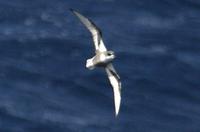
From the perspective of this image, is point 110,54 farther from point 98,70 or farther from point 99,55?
point 98,70

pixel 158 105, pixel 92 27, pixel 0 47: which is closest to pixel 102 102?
pixel 158 105

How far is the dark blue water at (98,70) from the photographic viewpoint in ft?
533

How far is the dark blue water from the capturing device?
16250 centimetres

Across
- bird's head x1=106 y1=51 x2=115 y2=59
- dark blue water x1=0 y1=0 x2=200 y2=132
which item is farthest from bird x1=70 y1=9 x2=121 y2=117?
dark blue water x1=0 y1=0 x2=200 y2=132

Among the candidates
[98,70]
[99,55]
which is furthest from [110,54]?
[98,70]

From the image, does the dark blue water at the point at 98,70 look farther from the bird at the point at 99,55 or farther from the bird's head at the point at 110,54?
the bird's head at the point at 110,54

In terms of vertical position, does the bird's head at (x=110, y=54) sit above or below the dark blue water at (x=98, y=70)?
above

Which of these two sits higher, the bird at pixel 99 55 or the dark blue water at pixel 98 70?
the bird at pixel 99 55

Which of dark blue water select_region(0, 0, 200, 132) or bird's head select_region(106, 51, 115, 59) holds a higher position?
bird's head select_region(106, 51, 115, 59)

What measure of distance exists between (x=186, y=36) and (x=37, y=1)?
23.9m

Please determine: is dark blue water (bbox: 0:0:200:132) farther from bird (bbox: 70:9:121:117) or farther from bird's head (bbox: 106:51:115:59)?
bird's head (bbox: 106:51:115:59)

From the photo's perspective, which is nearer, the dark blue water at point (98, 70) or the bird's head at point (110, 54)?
the bird's head at point (110, 54)

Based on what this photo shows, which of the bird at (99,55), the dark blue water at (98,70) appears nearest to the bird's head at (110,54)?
the bird at (99,55)

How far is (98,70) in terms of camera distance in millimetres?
170500
